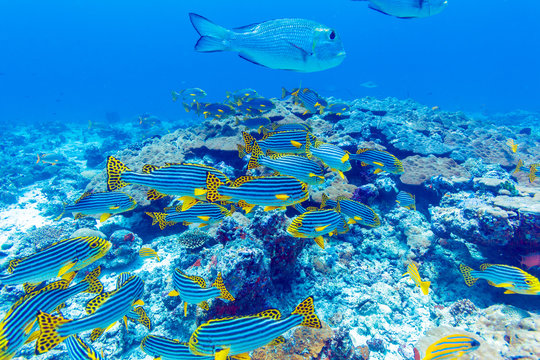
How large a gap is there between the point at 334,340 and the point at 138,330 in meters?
3.75

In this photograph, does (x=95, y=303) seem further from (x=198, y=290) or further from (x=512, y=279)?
(x=512, y=279)

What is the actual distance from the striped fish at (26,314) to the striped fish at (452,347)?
4.94 metres

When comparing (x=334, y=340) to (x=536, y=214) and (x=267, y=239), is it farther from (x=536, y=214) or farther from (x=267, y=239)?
(x=536, y=214)

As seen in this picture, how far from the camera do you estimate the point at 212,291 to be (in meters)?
3.12

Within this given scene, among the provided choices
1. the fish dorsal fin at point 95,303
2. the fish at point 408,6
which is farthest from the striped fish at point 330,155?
the fish dorsal fin at point 95,303

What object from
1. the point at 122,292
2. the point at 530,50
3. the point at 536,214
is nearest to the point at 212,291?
the point at 122,292

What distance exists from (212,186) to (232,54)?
166m

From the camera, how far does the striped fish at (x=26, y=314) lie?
9.03 ft

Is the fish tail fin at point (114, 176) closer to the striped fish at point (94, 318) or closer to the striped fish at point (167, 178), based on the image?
the striped fish at point (167, 178)

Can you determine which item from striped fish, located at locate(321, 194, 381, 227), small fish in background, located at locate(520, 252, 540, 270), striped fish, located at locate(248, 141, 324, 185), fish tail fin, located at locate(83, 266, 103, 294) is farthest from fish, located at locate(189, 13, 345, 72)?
small fish in background, located at locate(520, 252, 540, 270)

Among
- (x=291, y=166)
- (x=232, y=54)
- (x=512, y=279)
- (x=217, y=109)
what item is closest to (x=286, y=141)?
(x=291, y=166)

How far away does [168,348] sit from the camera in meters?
2.85

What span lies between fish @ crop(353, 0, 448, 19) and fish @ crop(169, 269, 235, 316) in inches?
140

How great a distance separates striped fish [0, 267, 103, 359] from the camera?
108 inches
